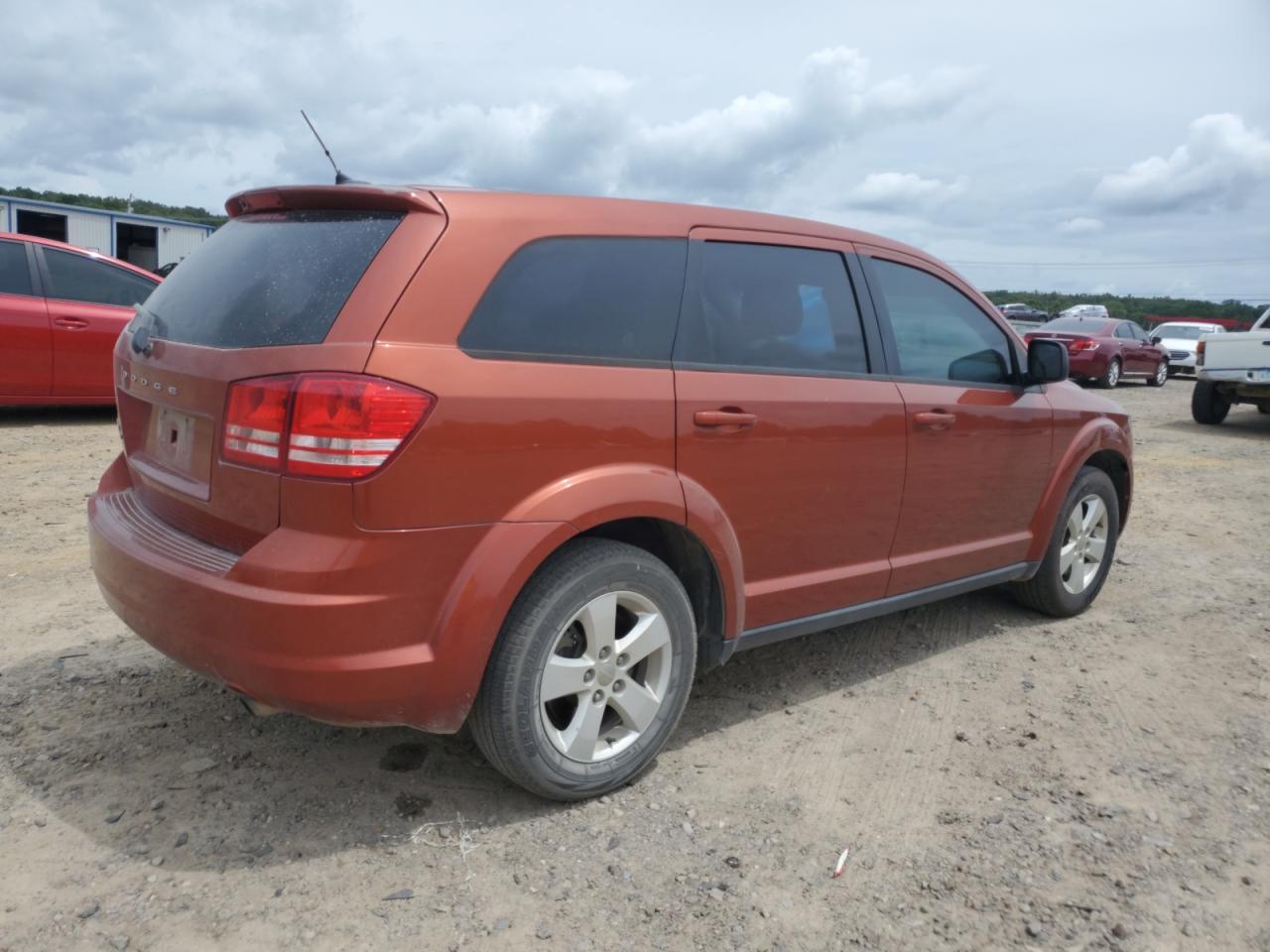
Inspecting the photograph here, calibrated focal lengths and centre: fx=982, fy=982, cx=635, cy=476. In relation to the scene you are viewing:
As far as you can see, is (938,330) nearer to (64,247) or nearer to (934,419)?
(934,419)

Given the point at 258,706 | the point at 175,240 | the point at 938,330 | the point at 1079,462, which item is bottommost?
the point at 258,706

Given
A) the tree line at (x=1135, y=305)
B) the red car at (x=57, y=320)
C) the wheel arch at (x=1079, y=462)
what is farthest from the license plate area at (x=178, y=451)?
the tree line at (x=1135, y=305)

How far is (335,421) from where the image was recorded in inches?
90.0

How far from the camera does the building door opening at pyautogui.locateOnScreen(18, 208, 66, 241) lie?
81.8ft

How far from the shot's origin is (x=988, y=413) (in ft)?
13.0

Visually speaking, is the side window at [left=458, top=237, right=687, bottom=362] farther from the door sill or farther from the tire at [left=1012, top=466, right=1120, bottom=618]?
the tire at [left=1012, top=466, right=1120, bottom=618]

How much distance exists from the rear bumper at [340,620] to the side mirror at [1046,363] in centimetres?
264

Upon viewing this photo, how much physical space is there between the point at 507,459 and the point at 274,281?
807 mm

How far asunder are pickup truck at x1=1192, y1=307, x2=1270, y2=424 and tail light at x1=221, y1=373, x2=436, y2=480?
12640mm

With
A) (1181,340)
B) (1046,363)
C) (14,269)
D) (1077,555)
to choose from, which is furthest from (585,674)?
(1181,340)

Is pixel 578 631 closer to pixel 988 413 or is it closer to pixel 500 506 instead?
pixel 500 506

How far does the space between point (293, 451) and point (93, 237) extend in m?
27.5

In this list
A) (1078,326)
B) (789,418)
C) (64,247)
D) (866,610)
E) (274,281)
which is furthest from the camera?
(1078,326)

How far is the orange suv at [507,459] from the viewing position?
2332mm
